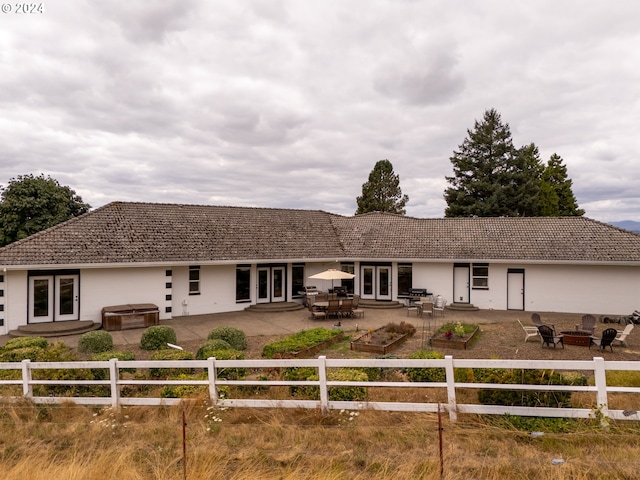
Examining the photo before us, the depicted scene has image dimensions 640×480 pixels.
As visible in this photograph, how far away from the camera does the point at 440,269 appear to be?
2328 cm

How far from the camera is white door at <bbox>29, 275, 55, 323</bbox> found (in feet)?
56.7

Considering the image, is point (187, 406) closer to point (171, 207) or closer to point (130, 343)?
point (130, 343)

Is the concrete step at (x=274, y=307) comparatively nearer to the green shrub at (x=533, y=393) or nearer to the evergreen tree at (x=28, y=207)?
the green shrub at (x=533, y=393)

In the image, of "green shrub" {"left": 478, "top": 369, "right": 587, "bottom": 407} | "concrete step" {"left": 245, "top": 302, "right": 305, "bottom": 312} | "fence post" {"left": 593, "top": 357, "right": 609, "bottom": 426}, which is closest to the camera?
"fence post" {"left": 593, "top": 357, "right": 609, "bottom": 426}

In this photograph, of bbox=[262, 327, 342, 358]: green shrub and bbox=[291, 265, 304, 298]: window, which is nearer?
bbox=[262, 327, 342, 358]: green shrub

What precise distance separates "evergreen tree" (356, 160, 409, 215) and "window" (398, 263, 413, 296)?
23.2 m

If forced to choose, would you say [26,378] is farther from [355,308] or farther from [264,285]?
[264,285]

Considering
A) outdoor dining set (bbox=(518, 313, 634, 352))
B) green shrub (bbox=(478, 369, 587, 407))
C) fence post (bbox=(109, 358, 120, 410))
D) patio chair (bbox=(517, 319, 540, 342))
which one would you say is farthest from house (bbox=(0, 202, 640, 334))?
green shrub (bbox=(478, 369, 587, 407))

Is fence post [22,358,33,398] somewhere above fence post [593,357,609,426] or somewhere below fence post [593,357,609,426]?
below

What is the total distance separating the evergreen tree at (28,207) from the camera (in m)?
29.8

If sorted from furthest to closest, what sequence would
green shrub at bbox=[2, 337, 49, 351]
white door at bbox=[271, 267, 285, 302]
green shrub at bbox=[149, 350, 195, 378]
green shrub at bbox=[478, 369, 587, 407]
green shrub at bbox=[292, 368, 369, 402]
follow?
1. white door at bbox=[271, 267, 285, 302]
2. green shrub at bbox=[2, 337, 49, 351]
3. green shrub at bbox=[149, 350, 195, 378]
4. green shrub at bbox=[292, 368, 369, 402]
5. green shrub at bbox=[478, 369, 587, 407]

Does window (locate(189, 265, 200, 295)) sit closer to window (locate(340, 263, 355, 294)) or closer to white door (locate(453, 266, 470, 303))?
window (locate(340, 263, 355, 294))

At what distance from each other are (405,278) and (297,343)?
1209cm

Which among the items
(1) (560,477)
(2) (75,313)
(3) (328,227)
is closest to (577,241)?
(3) (328,227)
